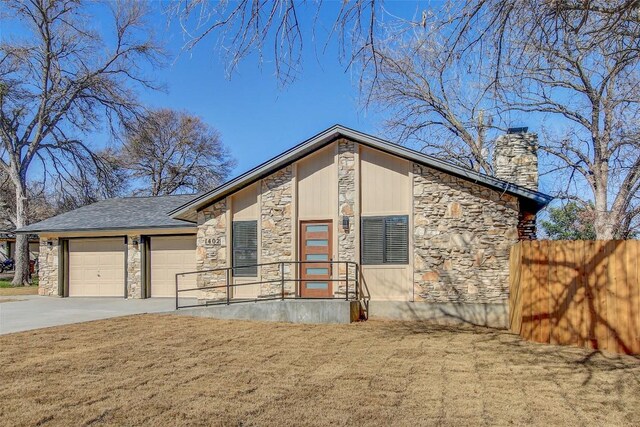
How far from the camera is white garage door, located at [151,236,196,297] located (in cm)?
1602

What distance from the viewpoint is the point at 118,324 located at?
10727mm

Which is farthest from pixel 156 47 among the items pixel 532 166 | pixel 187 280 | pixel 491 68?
pixel 491 68

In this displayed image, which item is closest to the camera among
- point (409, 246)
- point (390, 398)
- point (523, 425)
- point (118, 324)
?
point (523, 425)

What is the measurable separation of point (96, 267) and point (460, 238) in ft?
42.0

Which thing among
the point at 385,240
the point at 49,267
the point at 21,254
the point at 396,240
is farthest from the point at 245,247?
the point at 21,254

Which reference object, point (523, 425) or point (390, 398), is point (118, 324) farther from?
point (523, 425)

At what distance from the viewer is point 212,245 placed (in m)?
13.0

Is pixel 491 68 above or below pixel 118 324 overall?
above

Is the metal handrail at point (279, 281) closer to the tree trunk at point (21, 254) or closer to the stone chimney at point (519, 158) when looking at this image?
the stone chimney at point (519, 158)

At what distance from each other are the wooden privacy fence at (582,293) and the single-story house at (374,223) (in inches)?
68.0

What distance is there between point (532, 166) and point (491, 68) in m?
6.82

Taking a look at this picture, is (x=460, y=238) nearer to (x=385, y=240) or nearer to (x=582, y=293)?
(x=385, y=240)

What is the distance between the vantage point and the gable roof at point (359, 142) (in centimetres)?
1057

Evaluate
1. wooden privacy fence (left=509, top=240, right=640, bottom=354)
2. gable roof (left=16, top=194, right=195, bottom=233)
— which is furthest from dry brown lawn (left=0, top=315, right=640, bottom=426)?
gable roof (left=16, top=194, right=195, bottom=233)
